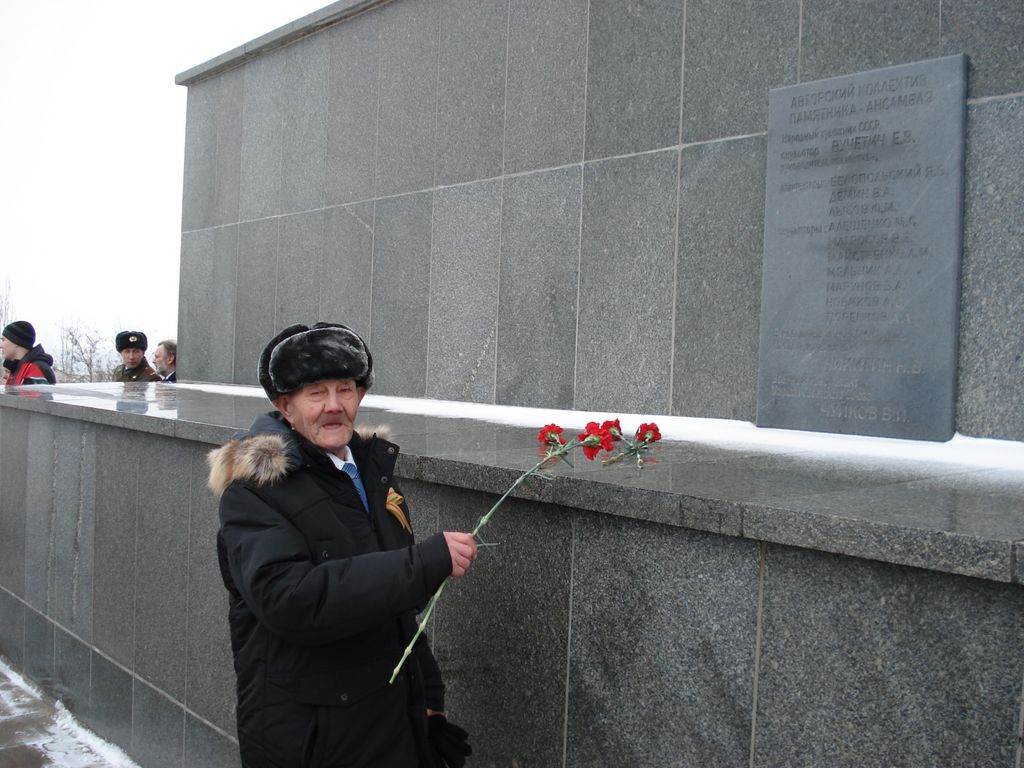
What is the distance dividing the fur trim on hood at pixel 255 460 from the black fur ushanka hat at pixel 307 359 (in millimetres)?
157

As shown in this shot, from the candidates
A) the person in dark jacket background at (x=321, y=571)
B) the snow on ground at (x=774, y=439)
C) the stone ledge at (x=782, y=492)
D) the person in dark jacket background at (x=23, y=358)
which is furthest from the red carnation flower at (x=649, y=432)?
the person in dark jacket background at (x=23, y=358)

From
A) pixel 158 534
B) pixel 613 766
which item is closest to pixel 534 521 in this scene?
pixel 613 766

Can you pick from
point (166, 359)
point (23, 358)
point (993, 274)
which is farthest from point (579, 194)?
point (166, 359)

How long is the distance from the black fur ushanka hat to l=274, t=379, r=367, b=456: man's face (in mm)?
30

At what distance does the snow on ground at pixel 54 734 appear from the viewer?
5895 mm

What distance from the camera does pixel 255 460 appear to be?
2.67m

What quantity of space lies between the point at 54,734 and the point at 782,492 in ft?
16.7

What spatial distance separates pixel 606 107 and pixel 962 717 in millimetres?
5251

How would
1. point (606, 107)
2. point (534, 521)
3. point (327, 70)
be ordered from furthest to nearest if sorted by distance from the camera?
point (327, 70) < point (606, 107) < point (534, 521)

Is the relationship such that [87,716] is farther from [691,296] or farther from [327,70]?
[327,70]

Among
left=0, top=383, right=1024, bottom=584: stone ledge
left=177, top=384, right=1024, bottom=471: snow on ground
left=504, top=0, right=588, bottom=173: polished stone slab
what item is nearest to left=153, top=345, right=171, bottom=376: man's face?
left=177, top=384, right=1024, bottom=471: snow on ground

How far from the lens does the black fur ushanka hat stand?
2.86 meters

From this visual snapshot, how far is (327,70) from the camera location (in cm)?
975

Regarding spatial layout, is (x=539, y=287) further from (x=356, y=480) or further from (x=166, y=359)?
(x=166, y=359)
